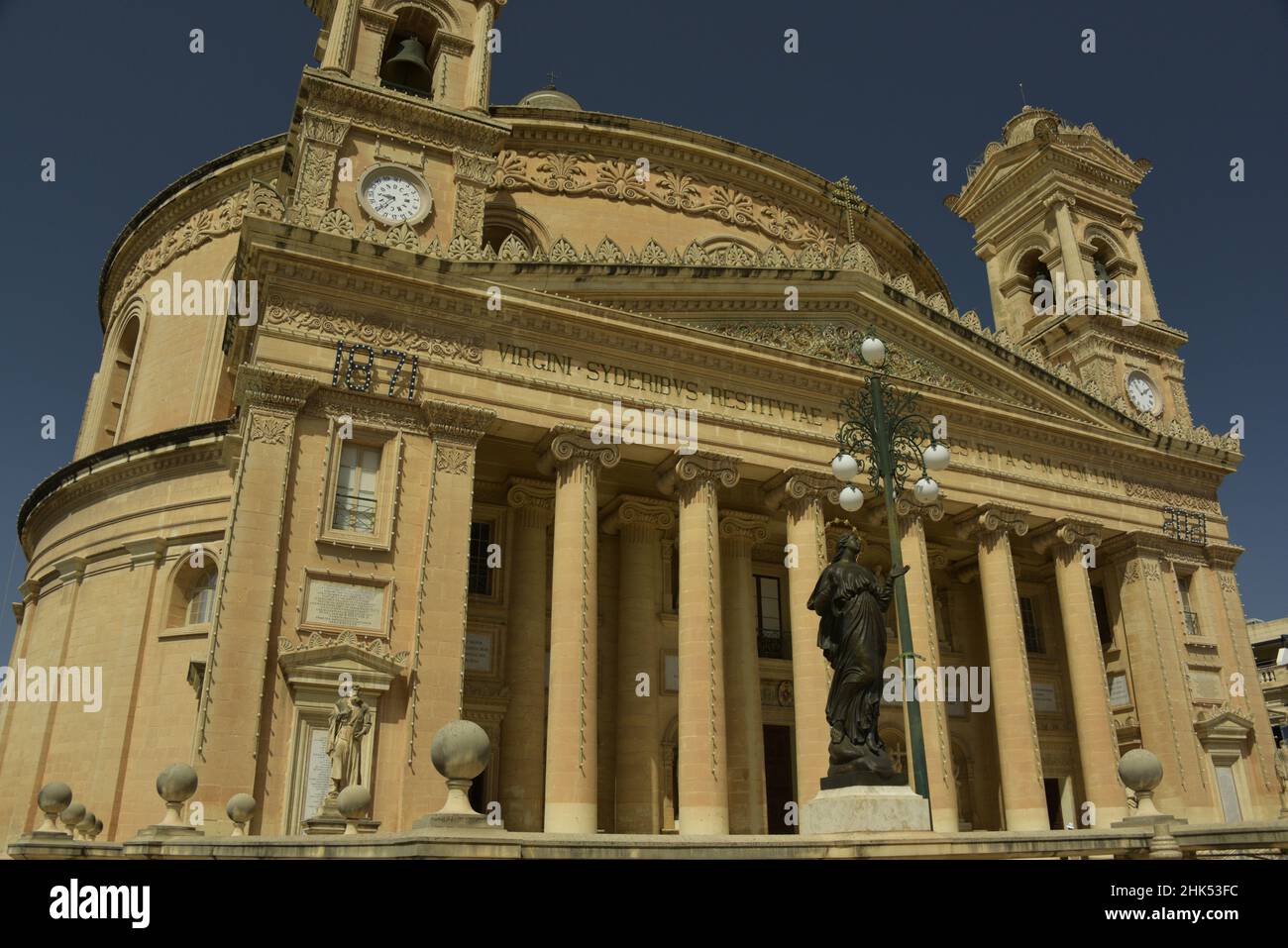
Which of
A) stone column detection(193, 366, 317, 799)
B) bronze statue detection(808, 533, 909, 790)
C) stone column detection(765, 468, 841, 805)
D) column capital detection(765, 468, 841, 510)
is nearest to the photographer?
bronze statue detection(808, 533, 909, 790)

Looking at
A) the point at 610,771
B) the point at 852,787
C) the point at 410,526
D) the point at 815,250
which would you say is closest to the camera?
the point at 852,787

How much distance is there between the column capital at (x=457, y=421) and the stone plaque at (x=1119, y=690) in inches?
741

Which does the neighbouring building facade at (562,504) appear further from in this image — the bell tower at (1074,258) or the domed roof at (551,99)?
the domed roof at (551,99)

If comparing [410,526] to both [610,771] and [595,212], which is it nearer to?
[610,771]

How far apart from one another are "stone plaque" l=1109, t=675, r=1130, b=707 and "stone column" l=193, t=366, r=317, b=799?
21.8 metres

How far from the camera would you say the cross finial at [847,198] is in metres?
27.8

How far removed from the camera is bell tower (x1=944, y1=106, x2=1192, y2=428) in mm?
31469

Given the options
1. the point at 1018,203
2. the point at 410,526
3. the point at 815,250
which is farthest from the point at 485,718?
the point at 1018,203

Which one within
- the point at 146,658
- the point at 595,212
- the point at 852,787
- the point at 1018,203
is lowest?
the point at 852,787

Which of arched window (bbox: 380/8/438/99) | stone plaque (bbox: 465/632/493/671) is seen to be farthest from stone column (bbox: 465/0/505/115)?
stone plaque (bbox: 465/632/493/671)

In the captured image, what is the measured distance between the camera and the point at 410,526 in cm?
1703

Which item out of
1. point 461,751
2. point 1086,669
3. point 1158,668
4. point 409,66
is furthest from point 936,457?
point 409,66

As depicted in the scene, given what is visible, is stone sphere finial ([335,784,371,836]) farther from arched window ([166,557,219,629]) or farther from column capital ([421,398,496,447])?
arched window ([166,557,219,629])
